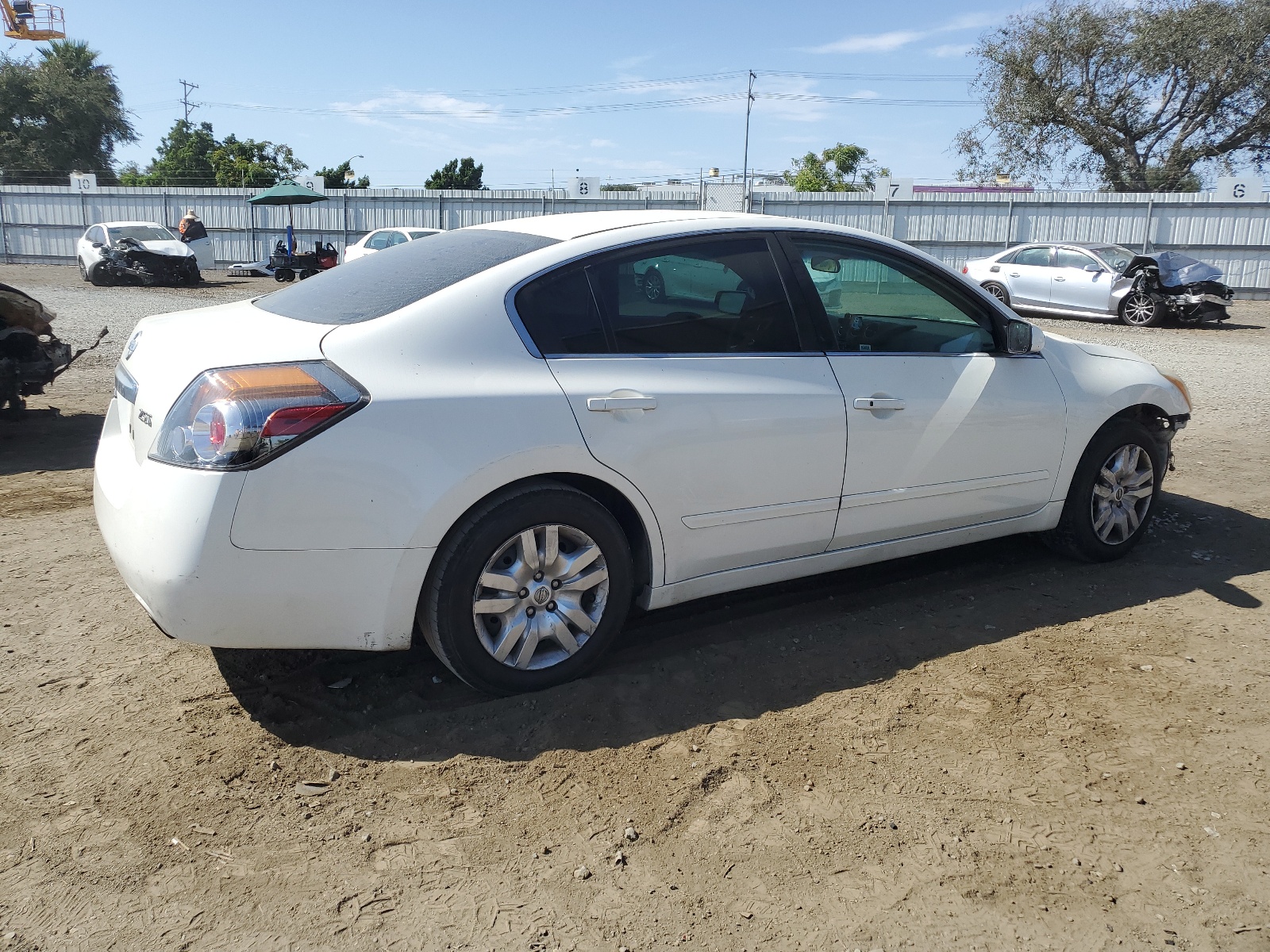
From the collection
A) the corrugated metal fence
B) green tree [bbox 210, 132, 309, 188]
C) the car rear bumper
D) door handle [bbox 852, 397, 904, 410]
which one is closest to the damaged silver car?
the corrugated metal fence

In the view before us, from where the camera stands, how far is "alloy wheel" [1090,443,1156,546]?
4773mm

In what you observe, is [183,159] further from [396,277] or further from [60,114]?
[396,277]

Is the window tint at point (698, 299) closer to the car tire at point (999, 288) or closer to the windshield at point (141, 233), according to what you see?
the car tire at point (999, 288)

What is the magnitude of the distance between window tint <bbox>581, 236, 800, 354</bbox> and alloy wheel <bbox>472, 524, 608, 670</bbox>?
74cm

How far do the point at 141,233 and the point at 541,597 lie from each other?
23.6 metres

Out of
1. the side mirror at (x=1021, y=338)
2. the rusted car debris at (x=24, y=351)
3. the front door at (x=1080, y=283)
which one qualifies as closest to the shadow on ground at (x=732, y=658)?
the side mirror at (x=1021, y=338)

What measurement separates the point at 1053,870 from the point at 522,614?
171 centimetres

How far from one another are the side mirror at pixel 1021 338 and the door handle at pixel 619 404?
1.80 meters

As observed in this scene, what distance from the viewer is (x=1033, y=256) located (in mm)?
18609

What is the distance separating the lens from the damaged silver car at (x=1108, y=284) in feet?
56.2

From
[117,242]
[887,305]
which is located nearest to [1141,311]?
[887,305]

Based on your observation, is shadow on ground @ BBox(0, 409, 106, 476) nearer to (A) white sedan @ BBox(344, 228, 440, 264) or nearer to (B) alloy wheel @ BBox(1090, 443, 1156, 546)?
(B) alloy wheel @ BBox(1090, 443, 1156, 546)

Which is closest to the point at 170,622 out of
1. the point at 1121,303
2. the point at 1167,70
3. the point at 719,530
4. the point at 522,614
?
the point at 522,614

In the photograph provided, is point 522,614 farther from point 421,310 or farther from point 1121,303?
point 1121,303
